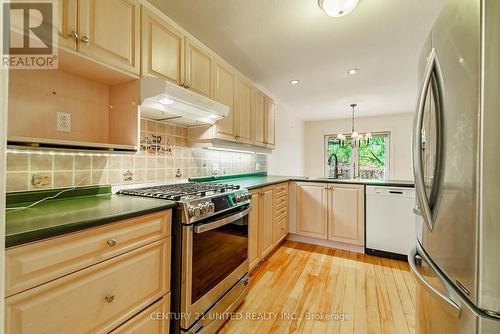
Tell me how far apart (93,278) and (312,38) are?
2.35 metres

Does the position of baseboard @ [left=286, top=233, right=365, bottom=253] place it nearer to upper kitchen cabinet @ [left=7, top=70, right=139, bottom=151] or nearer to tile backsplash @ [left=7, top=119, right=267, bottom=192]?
tile backsplash @ [left=7, top=119, right=267, bottom=192]

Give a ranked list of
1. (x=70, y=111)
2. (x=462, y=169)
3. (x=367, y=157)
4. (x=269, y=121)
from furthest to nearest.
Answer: (x=367, y=157) → (x=269, y=121) → (x=70, y=111) → (x=462, y=169)

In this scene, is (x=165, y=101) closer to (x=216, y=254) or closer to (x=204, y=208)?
(x=204, y=208)

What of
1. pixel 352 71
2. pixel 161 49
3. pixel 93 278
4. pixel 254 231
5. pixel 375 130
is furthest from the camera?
pixel 375 130

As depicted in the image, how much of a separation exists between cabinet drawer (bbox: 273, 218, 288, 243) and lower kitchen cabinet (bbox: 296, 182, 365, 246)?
0.21 metres

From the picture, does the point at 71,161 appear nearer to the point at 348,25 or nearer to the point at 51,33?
the point at 51,33

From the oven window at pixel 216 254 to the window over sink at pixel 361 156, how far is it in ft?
14.2

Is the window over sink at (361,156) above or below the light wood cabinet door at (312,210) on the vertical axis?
above

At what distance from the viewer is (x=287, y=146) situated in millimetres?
4871

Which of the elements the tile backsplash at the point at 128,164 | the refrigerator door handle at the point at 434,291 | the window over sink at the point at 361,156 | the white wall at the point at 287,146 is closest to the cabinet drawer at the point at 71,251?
the tile backsplash at the point at 128,164

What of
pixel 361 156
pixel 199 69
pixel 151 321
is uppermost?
pixel 199 69

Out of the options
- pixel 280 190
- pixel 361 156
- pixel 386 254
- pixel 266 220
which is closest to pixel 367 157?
pixel 361 156

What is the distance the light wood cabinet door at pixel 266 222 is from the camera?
2340 mm

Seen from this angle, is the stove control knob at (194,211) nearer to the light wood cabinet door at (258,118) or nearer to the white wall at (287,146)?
the light wood cabinet door at (258,118)
